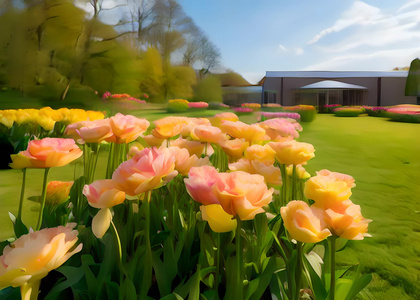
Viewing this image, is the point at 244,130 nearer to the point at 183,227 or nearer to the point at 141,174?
the point at 183,227

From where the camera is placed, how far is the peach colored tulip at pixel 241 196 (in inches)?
19.3

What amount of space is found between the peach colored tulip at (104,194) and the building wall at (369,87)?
18773 millimetres

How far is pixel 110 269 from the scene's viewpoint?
27.0 inches

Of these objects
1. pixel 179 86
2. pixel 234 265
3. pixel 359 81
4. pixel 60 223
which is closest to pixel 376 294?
pixel 234 265

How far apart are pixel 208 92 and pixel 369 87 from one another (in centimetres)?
1154

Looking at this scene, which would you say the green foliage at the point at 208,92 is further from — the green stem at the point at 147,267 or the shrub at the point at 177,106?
the green stem at the point at 147,267

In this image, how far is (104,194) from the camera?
541 mm

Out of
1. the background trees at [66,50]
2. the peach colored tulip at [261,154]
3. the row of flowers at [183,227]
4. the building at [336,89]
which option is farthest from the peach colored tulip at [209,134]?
the building at [336,89]

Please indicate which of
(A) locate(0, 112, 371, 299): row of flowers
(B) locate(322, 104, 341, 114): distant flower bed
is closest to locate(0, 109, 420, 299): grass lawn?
(A) locate(0, 112, 371, 299): row of flowers

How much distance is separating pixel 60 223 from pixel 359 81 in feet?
68.8

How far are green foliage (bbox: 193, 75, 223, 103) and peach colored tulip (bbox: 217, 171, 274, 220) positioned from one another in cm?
1257

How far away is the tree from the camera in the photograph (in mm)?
18453

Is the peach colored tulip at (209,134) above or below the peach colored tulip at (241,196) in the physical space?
above

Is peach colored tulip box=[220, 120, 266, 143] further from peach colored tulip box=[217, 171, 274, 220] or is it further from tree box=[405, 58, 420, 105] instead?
tree box=[405, 58, 420, 105]
